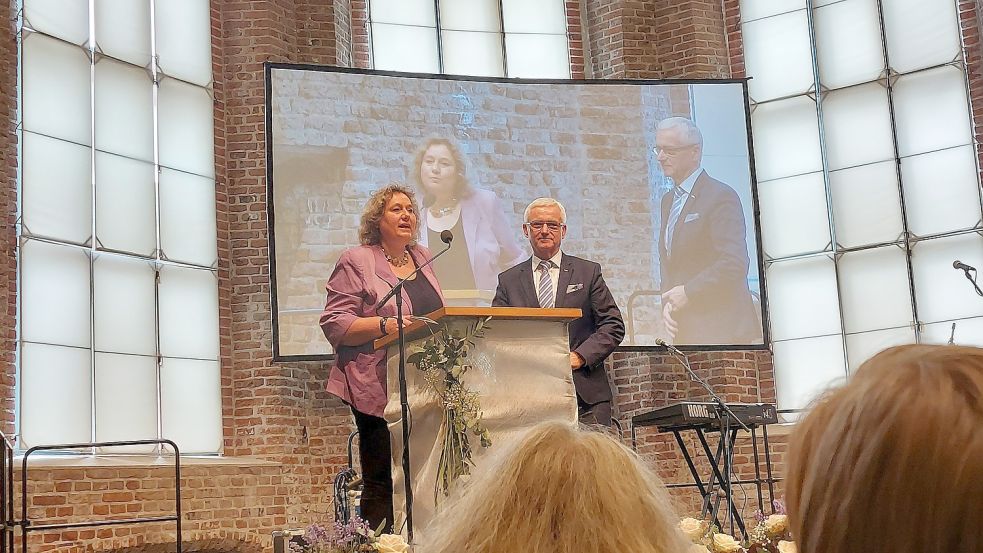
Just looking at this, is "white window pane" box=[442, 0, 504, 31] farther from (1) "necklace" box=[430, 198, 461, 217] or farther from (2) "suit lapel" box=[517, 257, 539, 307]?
(2) "suit lapel" box=[517, 257, 539, 307]

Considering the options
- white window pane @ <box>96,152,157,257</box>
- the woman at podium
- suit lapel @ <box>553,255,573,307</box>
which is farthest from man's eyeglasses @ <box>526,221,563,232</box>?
white window pane @ <box>96,152,157,257</box>

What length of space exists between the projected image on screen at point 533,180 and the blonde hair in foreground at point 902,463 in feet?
23.1

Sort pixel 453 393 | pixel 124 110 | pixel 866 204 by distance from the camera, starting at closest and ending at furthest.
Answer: pixel 453 393
pixel 124 110
pixel 866 204

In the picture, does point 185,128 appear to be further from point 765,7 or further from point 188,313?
point 765,7

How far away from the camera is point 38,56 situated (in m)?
7.46

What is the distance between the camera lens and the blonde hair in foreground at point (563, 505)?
1.23 meters

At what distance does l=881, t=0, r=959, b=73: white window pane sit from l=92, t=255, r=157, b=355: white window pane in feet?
19.8

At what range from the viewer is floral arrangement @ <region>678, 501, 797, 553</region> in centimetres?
389

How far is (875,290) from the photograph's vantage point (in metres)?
9.27

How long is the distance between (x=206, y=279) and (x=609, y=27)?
13.2 ft

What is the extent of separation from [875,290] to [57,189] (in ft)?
19.9

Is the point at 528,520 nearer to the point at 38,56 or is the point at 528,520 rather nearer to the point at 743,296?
the point at 38,56

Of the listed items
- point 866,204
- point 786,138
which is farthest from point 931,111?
point 786,138

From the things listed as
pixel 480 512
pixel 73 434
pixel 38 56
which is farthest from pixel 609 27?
pixel 480 512
